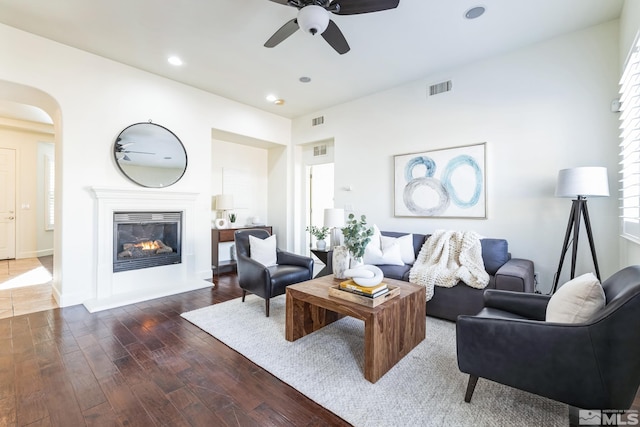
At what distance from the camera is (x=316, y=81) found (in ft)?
14.1

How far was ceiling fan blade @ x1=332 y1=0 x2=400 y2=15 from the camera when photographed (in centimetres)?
219

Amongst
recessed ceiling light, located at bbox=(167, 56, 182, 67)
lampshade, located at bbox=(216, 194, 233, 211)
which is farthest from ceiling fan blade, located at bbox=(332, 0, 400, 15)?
lampshade, located at bbox=(216, 194, 233, 211)

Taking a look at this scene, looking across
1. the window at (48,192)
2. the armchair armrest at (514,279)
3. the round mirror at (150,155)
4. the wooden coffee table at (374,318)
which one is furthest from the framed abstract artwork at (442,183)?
the window at (48,192)

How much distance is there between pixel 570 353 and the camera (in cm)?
140

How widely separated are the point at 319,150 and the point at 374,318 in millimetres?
4410

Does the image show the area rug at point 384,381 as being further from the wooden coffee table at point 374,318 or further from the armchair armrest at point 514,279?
the armchair armrest at point 514,279

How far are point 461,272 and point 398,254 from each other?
84 cm

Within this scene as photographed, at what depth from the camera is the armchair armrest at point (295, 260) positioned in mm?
3545

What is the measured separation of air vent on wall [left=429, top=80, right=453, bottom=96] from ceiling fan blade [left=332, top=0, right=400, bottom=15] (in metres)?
2.07

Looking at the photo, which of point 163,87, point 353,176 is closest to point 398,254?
point 353,176

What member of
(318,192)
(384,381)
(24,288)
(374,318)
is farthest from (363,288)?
(24,288)

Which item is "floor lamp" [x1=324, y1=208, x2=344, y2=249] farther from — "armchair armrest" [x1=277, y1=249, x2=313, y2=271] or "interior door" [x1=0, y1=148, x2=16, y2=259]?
"interior door" [x1=0, y1=148, x2=16, y2=259]

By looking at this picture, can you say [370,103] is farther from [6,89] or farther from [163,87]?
[6,89]

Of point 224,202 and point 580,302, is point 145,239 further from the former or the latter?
point 580,302
